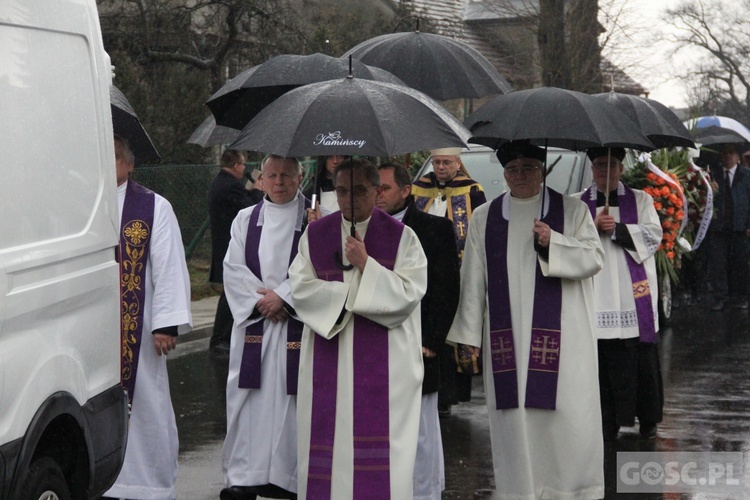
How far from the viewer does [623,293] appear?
805 cm

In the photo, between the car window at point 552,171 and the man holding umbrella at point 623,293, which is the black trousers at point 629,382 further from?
the car window at point 552,171

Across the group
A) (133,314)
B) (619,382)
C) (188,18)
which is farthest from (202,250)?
(133,314)

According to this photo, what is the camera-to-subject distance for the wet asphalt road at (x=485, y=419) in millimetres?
7379

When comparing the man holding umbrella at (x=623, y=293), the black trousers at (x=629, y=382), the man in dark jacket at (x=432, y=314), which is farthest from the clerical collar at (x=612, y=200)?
the man in dark jacket at (x=432, y=314)

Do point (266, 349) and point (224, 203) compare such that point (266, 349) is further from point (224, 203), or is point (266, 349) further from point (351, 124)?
point (224, 203)

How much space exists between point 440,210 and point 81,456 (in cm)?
452

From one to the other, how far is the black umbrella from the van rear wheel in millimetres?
1526

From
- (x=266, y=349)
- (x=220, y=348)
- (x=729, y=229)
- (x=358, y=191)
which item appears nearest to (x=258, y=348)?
(x=266, y=349)

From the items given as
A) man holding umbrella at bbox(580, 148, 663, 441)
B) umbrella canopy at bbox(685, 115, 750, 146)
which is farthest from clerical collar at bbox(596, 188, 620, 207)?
umbrella canopy at bbox(685, 115, 750, 146)

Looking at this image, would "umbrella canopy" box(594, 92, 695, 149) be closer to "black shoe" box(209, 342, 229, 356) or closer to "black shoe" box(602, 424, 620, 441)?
"black shoe" box(602, 424, 620, 441)

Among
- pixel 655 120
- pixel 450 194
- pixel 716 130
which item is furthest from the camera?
pixel 716 130

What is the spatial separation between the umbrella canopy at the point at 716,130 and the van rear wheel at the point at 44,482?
12.6 meters

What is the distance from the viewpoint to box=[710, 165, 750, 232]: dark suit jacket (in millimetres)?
16266

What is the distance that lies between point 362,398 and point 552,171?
659 cm
